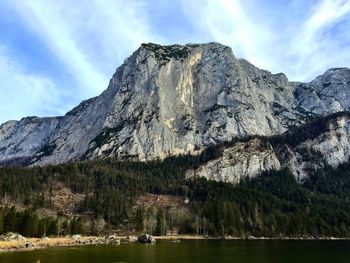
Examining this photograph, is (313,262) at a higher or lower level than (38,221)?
lower

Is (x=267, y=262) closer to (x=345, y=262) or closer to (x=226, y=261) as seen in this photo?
(x=226, y=261)

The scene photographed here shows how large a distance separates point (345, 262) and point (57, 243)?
268 feet

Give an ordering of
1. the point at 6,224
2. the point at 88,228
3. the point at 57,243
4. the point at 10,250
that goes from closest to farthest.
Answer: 1. the point at 10,250
2. the point at 57,243
3. the point at 6,224
4. the point at 88,228

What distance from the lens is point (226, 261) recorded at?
83.1 m

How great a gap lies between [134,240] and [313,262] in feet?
300

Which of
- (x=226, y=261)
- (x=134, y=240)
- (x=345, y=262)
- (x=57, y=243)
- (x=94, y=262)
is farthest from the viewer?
(x=134, y=240)

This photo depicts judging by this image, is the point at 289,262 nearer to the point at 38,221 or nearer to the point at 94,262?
the point at 94,262

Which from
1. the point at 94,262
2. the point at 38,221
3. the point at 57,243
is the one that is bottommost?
the point at 94,262

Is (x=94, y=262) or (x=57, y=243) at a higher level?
(x=57, y=243)

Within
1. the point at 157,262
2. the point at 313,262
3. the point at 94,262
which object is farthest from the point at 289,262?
the point at 94,262

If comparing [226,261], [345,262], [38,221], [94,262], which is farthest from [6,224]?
[345,262]

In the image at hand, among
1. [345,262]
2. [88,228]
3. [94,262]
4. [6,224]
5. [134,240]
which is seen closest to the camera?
[94,262]

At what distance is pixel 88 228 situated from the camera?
198 m

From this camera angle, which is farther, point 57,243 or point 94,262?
point 57,243
